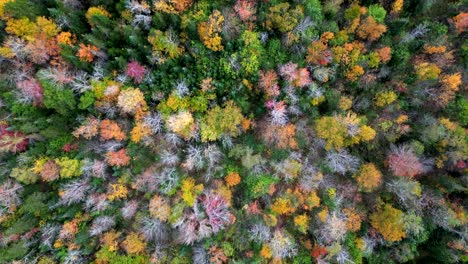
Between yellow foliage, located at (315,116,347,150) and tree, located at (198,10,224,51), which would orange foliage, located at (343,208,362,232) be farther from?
tree, located at (198,10,224,51)

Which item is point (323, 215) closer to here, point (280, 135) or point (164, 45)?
point (280, 135)

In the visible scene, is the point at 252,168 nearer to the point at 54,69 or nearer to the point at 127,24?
the point at 127,24

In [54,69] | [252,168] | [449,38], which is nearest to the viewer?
[54,69]

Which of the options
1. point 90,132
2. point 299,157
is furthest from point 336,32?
point 90,132

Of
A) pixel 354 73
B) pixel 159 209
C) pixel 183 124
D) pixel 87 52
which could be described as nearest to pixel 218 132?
pixel 183 124

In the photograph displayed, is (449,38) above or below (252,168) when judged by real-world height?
above
